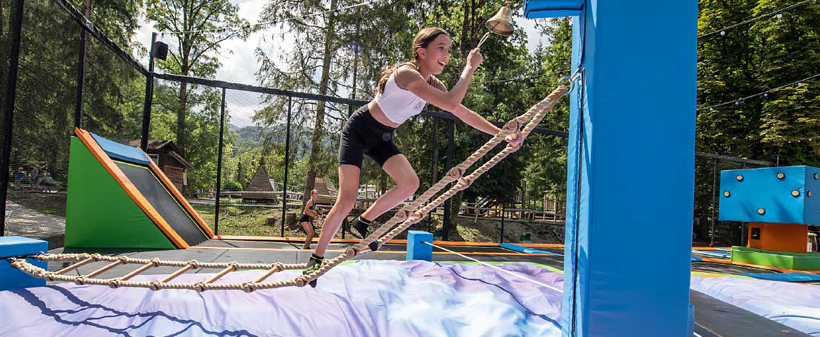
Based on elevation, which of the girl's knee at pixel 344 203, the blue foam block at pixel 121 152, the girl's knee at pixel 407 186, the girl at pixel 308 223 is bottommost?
the girl at pixel 308 223

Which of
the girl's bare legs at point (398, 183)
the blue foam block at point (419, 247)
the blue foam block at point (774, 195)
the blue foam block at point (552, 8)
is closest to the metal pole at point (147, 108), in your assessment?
the blue foam block at point (419, 247)

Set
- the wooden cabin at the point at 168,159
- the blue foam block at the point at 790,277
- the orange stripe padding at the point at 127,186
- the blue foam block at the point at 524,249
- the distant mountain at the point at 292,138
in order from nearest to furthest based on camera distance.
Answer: the orange stripe padding at the point at 127,186 → the blue foam block at the point at 790,277 → the blue foam block at the point at 524,249 → the distant mountain at the point at 292,138 → the wooden cabin at the point at 168,159

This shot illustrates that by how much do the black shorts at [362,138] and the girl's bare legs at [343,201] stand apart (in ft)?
0.14

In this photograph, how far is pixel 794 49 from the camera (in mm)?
10828

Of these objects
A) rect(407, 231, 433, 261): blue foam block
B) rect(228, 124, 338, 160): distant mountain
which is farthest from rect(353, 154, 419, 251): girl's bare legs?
rect(228, 124, 338, 160): distant mountain

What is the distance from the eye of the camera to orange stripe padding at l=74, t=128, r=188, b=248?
355 cm

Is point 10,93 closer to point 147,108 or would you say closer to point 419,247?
point 147,108

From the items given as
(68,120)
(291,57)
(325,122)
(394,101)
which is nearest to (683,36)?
(394,101)

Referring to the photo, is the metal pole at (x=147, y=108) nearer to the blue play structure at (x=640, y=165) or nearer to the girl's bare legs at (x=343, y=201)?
the girl's bare legs at (x=343, y=201)

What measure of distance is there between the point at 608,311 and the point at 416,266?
5.22ft

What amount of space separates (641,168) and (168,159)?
55.2ft

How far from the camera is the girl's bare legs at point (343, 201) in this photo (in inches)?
76.8

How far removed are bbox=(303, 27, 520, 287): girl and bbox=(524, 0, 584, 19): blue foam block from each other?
388mm

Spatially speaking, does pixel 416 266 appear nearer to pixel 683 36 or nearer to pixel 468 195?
pixel 683 36
